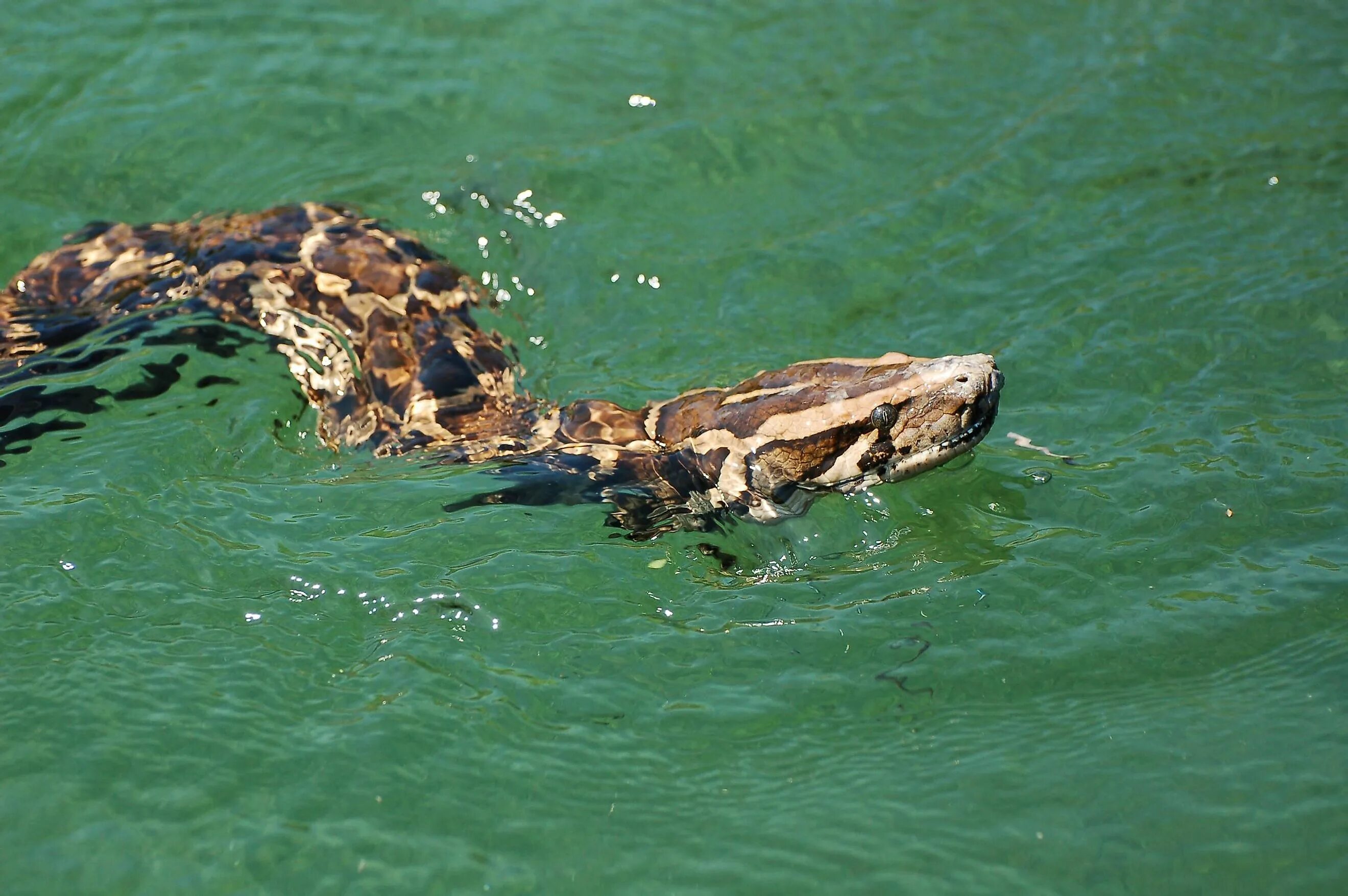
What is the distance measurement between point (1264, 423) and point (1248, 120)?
10.2 feet

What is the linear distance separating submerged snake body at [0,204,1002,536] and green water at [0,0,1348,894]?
215 millimetres

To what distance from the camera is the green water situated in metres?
4.08

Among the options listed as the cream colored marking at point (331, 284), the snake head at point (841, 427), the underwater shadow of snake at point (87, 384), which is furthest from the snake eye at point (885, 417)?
the underwater shadow of snake at point (87, 384)

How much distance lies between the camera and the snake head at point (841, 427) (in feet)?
16.8

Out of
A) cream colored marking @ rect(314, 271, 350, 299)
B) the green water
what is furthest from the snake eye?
cream colored marking @ rect(314, 271, 350, 299)

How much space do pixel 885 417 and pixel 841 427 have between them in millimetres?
183

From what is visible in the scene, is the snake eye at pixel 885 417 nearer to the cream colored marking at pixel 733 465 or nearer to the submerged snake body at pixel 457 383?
the submerged snake body at pixel 457 383

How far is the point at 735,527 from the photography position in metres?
5.31

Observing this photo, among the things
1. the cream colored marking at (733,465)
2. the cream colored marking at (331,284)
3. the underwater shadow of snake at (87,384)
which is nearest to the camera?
the cream colored marking at (733,465)

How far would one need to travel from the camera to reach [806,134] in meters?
8.16

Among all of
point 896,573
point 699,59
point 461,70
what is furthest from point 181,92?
point 896,573

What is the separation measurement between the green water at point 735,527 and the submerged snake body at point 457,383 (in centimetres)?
22

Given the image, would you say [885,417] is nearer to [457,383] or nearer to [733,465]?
[733,465]

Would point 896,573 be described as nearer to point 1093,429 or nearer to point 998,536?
point 998,536
